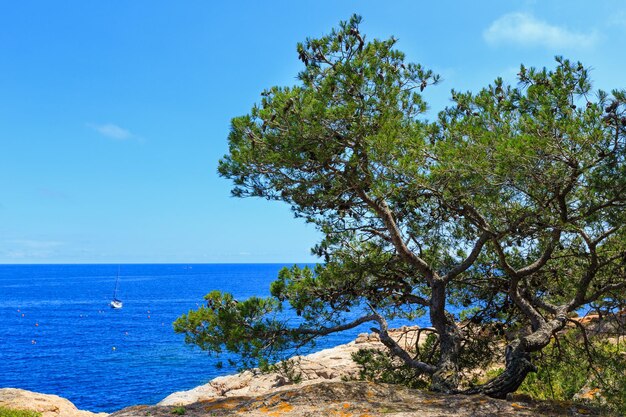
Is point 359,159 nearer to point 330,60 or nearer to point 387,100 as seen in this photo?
point 387,100

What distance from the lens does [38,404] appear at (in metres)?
14.0

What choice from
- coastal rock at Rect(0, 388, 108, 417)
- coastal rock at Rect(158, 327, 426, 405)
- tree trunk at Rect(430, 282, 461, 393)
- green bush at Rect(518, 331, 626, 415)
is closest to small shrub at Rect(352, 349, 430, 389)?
tree trunk at Rect(430, 282, 461, 393)

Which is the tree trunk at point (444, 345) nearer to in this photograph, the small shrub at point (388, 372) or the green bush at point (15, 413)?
the small shrub at point (388, 372)

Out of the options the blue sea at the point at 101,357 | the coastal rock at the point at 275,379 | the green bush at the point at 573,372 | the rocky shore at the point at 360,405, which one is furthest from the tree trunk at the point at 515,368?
the blue sea at the point at 101,357

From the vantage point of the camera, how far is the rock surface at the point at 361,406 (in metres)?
7.01

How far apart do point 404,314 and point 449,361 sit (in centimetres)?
215

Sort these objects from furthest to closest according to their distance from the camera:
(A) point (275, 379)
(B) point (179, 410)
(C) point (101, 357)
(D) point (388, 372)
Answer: (C) point (101, 357) < (A) point (275, 379) < (D) point (388, 372) < (B) point (179, 410)

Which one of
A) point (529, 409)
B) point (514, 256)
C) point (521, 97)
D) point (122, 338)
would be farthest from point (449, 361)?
point (122, 338)

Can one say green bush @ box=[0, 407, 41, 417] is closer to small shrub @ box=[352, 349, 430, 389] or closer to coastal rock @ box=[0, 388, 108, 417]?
coastal rock @ box=[0, 388, 108, 417]

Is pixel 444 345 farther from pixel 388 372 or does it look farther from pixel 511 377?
pixel 511 377

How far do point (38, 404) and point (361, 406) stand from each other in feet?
36.0

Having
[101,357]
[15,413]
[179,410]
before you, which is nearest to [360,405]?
[179,410]

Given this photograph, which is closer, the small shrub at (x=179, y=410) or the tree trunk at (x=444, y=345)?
the small shrub at (x=179, y=410)

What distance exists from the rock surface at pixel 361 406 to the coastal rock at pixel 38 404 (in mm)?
6836
